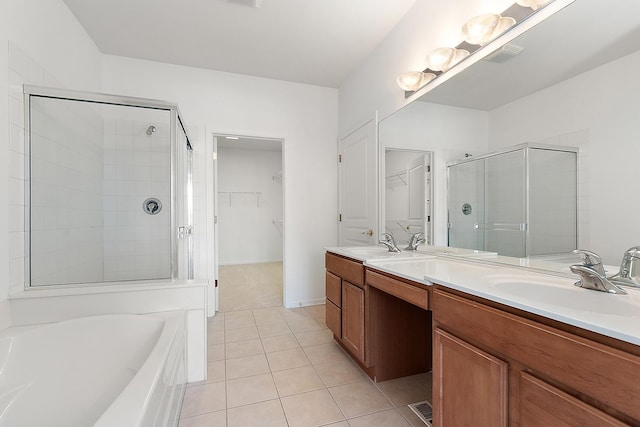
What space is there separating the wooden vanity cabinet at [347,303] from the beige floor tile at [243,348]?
60 centimetres

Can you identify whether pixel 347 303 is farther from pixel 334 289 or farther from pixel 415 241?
pixel 415 241

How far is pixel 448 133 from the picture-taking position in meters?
1.79

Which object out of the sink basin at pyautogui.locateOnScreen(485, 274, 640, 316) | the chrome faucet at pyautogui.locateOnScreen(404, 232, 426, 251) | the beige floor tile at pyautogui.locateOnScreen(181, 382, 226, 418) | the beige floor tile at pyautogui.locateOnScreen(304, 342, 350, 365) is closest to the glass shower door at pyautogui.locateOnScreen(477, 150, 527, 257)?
the sink basin at pyautogui.locateOnScreen(485, 274, 640, 316)

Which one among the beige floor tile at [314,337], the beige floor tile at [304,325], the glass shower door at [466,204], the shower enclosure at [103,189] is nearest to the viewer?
the glass shower door at [466,204]

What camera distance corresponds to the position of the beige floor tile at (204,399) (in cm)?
150

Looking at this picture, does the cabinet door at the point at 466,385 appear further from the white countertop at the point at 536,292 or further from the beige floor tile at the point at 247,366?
the beige floor tile at the point at 247,366

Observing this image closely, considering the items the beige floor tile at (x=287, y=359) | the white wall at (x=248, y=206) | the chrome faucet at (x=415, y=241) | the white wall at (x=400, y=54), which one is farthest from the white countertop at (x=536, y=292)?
the white wall at (x=248, y=206)

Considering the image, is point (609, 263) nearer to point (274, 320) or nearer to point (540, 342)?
point (540, 342)

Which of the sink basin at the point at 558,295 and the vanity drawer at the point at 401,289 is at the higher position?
the sink basin at the point at 558,295

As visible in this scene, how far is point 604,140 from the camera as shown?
1064 mm

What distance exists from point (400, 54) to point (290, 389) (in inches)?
101

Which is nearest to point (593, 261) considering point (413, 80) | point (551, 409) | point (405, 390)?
point (551, 409)

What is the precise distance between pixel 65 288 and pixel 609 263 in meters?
2.62

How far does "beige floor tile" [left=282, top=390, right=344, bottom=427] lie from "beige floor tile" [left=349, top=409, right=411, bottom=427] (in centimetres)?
9
